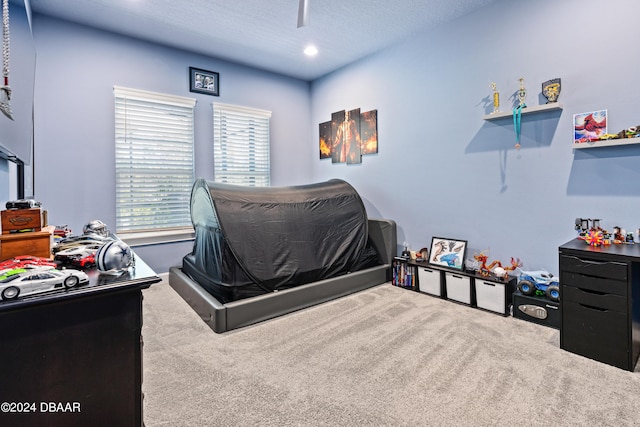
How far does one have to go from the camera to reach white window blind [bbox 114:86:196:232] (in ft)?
11.2

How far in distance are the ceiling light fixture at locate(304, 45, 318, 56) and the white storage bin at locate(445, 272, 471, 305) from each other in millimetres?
2952

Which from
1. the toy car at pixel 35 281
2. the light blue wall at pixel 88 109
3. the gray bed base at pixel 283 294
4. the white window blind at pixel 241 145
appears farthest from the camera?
the white window blind at pixel 241 145

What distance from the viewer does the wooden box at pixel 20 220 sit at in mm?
1178

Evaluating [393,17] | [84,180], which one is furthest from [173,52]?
[393,17]

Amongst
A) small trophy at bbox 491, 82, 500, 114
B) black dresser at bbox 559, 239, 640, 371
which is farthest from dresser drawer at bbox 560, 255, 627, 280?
small trophy at bbox 491, 82, 500, 114

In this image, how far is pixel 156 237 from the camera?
3588 millimetres

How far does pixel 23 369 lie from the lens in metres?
0.88

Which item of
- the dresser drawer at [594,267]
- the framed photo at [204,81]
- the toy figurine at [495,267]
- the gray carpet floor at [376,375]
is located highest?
the framed photo at [204,81]

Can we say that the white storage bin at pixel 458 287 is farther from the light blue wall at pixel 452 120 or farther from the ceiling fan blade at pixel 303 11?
the ceiling fan blade at pixel 303 11

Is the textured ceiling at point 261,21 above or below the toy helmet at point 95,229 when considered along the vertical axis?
above

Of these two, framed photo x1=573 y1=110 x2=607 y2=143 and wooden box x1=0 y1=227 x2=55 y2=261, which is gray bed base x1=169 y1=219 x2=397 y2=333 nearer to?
wooden box x1=0 y1=227 x2=55 y2=261

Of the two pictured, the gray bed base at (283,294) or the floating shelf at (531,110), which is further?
the floating shelf at (531,110)

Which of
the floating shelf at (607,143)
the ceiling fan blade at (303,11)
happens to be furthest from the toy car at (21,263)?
the floating shelf at (607,143)

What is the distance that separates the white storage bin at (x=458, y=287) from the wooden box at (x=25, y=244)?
9.38 feet
